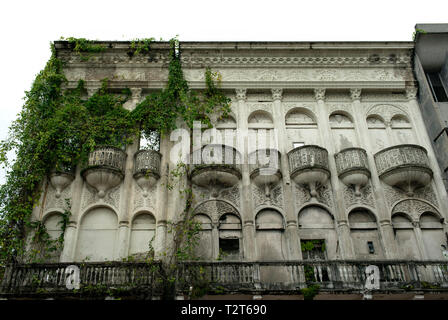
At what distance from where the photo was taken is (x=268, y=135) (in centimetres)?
1955

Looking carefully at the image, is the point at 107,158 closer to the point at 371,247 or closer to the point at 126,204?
the point at 126,204

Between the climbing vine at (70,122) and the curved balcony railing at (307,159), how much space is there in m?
3.75

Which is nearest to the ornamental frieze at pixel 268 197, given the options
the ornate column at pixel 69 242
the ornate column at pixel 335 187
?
the ornate column at pixel 335 187

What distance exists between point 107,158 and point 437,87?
615 inches

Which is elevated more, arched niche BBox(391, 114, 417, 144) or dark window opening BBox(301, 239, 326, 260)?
arched niche BBox(391, 114, 417, 144)

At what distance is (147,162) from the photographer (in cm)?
1769

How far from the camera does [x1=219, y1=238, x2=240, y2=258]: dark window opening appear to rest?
1673 cm

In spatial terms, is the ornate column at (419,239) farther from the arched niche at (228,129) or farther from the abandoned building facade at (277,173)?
the arched niche at (228,129)

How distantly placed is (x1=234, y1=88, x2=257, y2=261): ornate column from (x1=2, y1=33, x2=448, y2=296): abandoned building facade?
5 cm

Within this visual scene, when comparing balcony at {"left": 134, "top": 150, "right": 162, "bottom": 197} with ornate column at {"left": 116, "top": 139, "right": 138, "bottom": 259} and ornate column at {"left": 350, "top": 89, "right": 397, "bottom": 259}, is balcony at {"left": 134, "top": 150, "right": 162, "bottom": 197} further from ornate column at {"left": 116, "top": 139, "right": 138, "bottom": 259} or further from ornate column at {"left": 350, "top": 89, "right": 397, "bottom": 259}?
ornate column at {"left": 350, "top": 89, "right": 397, "bottom": 259}

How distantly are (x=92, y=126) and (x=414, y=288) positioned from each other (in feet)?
44.5

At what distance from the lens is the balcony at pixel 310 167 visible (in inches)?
694

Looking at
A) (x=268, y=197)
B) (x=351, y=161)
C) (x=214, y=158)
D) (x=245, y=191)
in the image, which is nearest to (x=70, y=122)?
(x=214, y=158)

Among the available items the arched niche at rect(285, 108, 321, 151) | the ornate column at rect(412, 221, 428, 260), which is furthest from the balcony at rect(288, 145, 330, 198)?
the ornate column at rect(412, 221, 428, 260)
